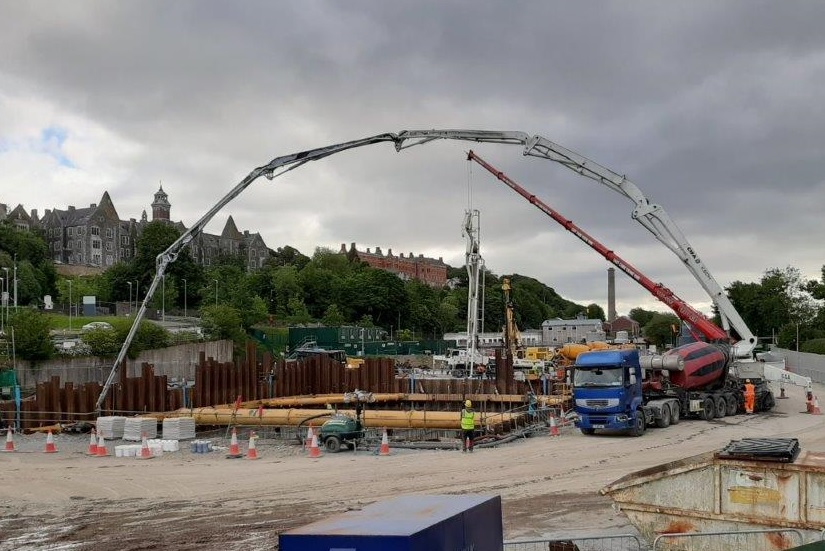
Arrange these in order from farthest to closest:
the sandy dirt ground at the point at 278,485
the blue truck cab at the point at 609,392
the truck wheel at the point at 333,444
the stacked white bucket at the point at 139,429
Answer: the stacked white bucket at the point at 139,429
the blue truck cab at the point at 609,392
the truck wheel at the point at 333,444
the sandy dirt ground at the point at 278,485

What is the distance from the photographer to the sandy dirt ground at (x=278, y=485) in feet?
41.5

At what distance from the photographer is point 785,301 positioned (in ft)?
275

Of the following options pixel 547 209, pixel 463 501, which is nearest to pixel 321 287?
pixel 547 209

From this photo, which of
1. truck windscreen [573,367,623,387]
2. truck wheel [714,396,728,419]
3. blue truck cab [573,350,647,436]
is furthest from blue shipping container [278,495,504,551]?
truck wheel [714,396,728,419]

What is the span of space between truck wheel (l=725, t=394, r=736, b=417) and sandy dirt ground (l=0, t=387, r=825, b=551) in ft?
9.56

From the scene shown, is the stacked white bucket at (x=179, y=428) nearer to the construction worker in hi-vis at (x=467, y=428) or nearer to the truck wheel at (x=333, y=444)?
the truck wheel at (x=333, y=444)

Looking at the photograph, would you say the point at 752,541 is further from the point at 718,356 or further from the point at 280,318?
the point at 280,318

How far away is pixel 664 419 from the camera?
25812 millimetres

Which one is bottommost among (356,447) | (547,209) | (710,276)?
(356,447)

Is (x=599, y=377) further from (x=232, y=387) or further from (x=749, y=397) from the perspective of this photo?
(x=232, y=387)

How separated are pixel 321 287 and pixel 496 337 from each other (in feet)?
97.5

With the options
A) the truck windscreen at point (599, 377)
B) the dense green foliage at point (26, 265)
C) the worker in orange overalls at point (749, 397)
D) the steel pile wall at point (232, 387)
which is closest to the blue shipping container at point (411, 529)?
the truck windscreen at point (599, 377)

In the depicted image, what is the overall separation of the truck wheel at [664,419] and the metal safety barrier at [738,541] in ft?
53.8

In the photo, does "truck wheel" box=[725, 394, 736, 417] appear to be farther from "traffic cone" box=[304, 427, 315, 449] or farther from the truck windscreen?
"traffic cone" box=[304, 427, 315, 449]
